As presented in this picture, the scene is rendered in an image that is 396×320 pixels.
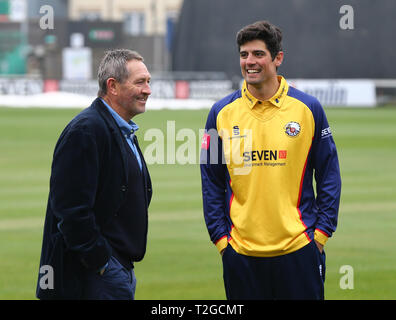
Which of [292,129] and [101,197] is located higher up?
[292,129]

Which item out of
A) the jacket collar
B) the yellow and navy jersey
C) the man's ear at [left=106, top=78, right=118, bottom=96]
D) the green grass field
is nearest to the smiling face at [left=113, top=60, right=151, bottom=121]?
the man's ear at [left=106, top=78, right=118, bottom=96]

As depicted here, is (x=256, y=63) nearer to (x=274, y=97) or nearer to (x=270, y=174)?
(x=274, y=97)

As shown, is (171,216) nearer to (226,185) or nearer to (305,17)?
(226,185)

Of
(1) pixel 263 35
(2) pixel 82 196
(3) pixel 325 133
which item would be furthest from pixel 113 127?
(3) pixel 325 133

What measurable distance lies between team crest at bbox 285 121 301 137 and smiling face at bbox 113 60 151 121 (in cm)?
96

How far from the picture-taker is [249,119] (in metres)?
5.55

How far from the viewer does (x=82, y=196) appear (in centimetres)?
484

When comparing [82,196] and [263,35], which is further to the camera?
[263,35]

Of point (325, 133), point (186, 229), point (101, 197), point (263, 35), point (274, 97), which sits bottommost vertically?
point (186, 229)

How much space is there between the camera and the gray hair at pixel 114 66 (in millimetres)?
5141

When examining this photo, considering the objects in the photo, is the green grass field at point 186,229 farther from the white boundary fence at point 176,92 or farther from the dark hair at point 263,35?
the white boundary fence at point 176,92

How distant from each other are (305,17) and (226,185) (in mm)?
43102

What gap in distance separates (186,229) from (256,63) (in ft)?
22.4
